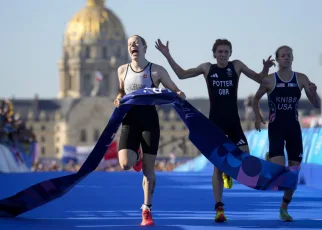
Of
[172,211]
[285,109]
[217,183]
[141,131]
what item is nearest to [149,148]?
[141,131]

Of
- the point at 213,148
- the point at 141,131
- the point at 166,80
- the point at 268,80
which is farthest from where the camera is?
the point at 268,80

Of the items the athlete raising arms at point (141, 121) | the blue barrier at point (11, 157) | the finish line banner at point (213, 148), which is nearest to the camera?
the athlete raising arms at point (141, 121)

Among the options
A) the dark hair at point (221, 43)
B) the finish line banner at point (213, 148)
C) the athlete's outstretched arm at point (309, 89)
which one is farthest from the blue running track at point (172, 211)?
the dark hair at point (221, 43)

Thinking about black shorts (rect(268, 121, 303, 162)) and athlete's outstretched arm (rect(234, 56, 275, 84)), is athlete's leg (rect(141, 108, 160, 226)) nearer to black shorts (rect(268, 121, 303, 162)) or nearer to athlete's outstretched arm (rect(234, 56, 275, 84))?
athlete's outstretched arm (rect(234, 56, 275, 84))

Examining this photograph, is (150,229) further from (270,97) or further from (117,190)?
(117,190)

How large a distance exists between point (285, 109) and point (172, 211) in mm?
2134

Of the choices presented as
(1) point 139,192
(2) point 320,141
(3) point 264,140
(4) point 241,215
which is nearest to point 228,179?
(4) point 241,215

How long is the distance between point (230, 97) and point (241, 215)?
1388 millimetres

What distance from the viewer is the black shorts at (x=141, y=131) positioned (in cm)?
1201

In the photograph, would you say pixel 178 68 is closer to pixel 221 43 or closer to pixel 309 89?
pixel 221 43

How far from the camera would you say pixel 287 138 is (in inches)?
492

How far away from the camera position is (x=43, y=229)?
37.0 feet

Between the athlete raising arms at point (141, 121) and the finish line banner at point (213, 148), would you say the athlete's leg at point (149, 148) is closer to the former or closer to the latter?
the athlete raising arms at point (141, 121)

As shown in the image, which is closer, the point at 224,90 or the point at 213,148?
the point at 213,148
